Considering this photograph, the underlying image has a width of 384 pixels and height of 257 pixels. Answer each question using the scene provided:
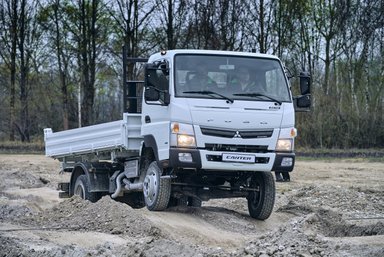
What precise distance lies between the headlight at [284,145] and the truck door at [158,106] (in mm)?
1851

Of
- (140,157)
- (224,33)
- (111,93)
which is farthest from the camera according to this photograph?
(111,93)

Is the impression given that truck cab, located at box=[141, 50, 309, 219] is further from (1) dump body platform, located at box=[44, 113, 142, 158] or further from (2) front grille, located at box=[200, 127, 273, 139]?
(1) dump body platform, located at box=[44, 113, 142, 158]

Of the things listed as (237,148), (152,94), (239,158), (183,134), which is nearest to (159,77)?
(152,94)

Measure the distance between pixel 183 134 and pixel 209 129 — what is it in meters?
0.43

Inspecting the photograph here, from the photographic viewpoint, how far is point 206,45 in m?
36.7

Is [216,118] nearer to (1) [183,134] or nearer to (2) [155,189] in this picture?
(1) [183,134]

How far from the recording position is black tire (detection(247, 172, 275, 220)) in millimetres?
13664

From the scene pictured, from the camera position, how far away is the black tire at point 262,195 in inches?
538

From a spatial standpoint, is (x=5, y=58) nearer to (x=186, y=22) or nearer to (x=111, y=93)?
(x=186, y=22)

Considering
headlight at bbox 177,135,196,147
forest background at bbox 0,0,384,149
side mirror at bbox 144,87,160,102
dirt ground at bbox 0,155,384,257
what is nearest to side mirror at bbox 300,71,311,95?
dirt ground at bbox 0,155,384,257

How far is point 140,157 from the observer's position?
14047mm

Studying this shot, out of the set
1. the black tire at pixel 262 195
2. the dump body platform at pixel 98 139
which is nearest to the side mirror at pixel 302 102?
the black tire at pixel 262 195

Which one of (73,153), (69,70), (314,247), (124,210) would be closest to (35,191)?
(73,153)

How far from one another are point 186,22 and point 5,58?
12919mm
